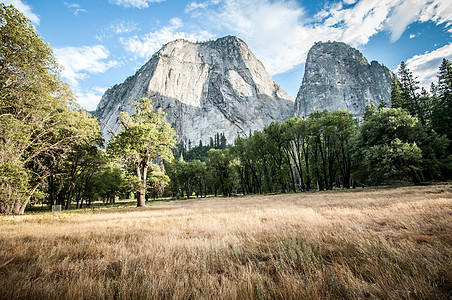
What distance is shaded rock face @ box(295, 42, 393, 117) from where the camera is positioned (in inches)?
5679

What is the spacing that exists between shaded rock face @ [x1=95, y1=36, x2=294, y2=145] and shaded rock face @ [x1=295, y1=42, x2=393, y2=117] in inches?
1021

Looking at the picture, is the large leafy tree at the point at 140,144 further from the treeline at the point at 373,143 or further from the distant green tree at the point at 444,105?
the distant green tree at the point at 444,105

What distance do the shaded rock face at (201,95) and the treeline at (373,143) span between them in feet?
357

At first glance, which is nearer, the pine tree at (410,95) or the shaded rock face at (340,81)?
the pine tree at (410,95)

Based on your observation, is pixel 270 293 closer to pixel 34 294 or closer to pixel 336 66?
pixel 34 294

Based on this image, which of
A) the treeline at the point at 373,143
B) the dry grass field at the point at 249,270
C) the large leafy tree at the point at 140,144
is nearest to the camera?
the dry grass field at the point at 249,270

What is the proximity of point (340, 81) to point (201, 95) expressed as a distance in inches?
4665

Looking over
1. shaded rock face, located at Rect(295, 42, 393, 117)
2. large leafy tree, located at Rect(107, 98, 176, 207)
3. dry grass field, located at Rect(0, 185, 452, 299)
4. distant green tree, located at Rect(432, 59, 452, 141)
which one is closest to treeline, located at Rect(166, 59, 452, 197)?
distant green tree, located at Rect(432, 59, 452, 141)

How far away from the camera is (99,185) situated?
41.8m

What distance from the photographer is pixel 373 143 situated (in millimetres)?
24625

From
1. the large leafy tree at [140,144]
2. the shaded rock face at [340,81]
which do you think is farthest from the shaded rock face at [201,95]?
the large leafy tree at [140,144]

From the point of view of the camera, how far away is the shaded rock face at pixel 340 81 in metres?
144

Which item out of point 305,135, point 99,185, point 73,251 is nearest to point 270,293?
point 73,251

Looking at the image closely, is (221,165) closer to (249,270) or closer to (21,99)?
(21,99)
